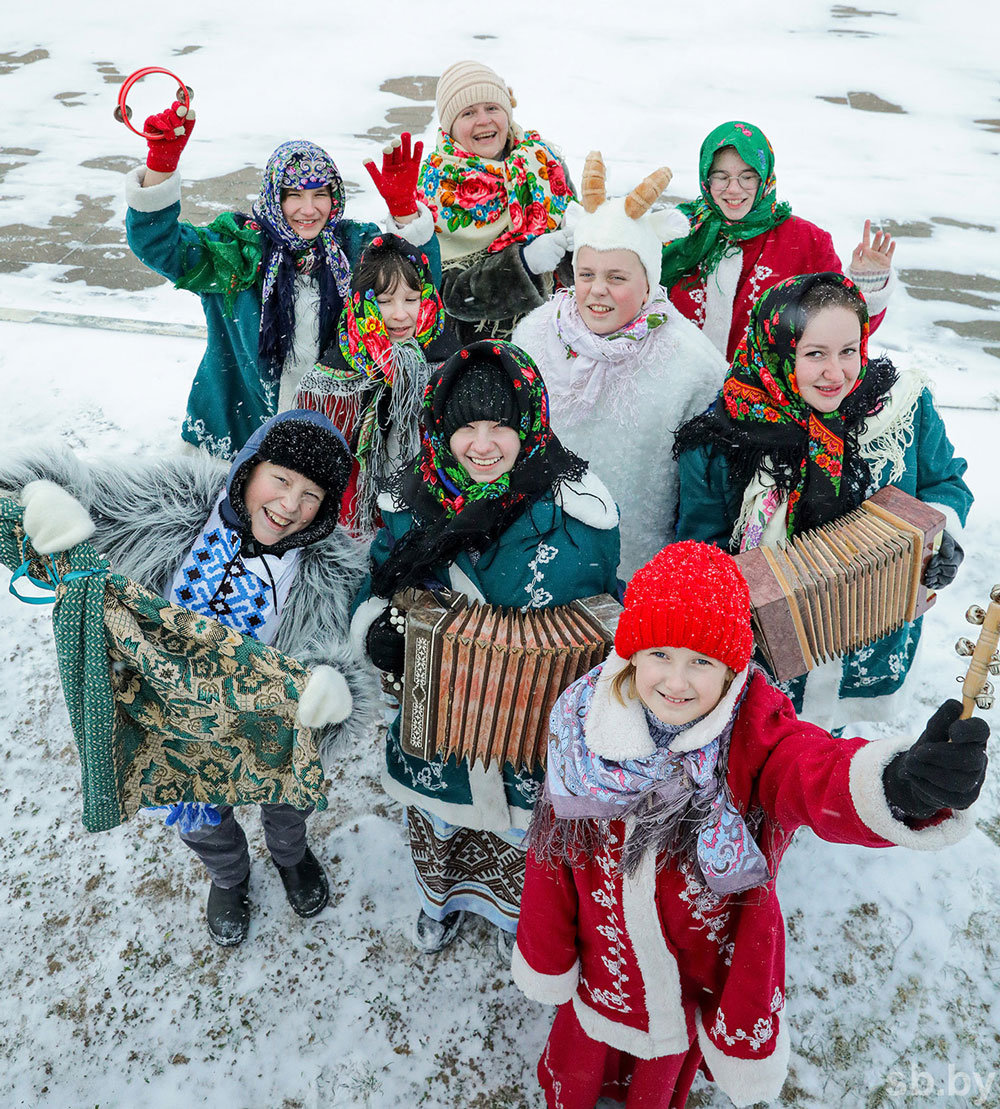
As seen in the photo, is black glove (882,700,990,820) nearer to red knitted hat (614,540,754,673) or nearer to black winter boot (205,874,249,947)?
red knitted hat (614,540,754,673)

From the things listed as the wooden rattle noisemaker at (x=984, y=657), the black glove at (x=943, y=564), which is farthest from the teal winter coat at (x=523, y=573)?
the wooden rattle noisemaker at (x=984, y=657)

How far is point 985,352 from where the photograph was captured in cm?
588

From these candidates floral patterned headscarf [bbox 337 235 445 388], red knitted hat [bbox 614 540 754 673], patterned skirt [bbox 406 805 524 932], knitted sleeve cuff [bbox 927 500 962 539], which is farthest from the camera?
floral patterned headscarf [bbox 337 235 445 388]

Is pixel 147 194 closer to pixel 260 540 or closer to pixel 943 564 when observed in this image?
pixel 260 540

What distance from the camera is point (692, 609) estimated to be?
55.4 inches

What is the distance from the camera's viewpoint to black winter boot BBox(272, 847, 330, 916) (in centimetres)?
256

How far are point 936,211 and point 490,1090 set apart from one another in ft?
29.0

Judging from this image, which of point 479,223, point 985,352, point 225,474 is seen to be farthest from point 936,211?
point 225,474

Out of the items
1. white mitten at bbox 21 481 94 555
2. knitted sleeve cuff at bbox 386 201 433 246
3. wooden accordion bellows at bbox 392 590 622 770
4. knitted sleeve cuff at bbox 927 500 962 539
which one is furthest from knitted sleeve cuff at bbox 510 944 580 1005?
knitted sleeve cuff at bbox 386 201 433 246

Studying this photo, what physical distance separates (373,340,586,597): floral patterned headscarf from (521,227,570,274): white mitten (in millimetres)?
1629

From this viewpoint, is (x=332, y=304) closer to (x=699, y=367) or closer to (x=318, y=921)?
(x=699, y=367)

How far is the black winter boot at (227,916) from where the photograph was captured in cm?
249

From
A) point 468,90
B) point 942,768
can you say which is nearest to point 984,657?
point 942,768

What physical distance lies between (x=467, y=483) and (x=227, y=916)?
1.58 meters
